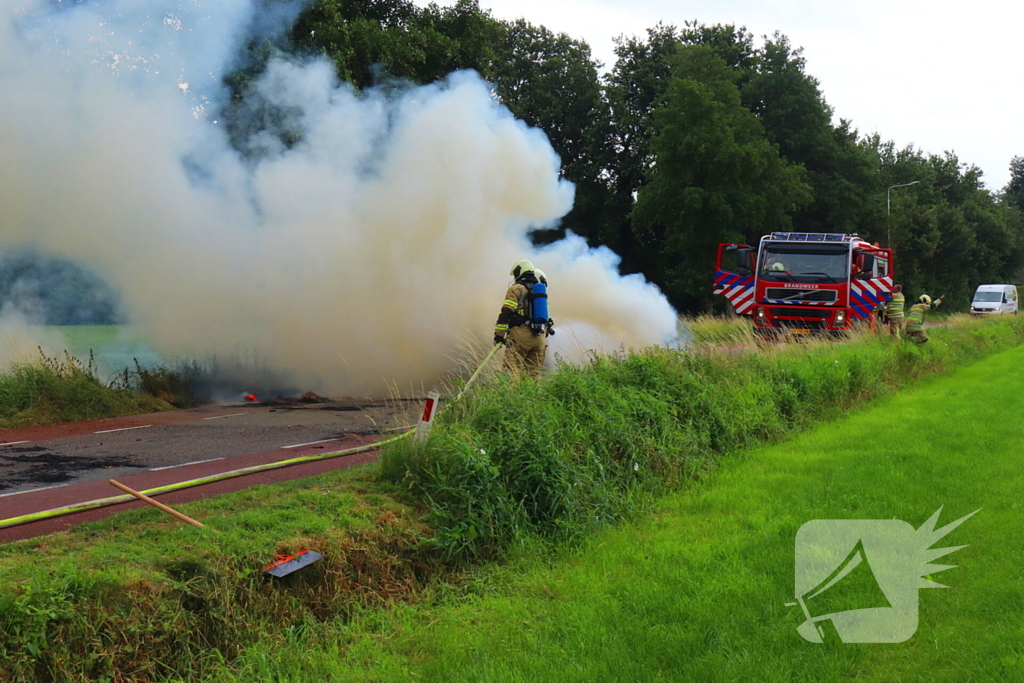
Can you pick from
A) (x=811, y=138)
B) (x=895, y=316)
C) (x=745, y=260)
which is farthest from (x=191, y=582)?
(x=811, y=138)

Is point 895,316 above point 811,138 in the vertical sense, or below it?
below

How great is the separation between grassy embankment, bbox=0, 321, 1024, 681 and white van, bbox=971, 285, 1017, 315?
3877 cm

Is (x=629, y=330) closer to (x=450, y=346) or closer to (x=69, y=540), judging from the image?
(x=450, y=346)

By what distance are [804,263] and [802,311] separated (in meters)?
1.09

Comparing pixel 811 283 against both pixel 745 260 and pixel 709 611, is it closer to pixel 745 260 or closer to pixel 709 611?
pixel 745 260

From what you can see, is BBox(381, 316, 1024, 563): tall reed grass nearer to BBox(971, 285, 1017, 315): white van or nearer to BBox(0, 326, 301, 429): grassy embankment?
BBox(0, 326, 301, 429): grassy embankment

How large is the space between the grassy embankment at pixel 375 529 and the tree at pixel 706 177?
28733 millimetres

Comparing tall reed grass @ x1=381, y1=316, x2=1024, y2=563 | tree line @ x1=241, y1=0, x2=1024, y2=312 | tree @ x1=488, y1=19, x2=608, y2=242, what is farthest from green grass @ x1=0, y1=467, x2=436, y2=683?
tree @ x1=488, y1=19, x2=608, y2=242

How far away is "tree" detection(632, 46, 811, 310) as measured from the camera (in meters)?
37.3

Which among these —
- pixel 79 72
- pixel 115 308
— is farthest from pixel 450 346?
pixel 79 72

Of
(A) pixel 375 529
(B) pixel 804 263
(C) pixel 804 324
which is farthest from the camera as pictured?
(B) pixel 804 263

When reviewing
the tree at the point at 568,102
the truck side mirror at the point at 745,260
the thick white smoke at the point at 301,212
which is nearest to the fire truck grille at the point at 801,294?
the truck side mirror at the point at 745,260

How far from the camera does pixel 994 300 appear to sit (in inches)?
1726

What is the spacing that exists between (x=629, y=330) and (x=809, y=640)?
Answer: 11.9 m
